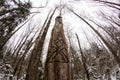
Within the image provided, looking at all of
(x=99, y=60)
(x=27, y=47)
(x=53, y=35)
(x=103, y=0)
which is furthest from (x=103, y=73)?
(x=53, y=35)

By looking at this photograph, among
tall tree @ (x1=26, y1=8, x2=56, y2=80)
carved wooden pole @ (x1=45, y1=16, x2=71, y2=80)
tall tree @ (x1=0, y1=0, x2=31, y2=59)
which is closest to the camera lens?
carved wooden pole @ (x1=45, y1=16, x2=71, y2=80)

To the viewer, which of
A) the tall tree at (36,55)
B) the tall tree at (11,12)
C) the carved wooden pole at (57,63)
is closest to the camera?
the carved wooden pole at (57,63)

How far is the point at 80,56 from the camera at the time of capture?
70.8ft

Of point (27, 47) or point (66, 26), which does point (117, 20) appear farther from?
point (27, 47)

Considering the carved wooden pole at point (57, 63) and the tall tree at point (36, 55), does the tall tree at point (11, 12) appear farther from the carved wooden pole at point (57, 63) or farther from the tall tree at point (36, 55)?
the tall tree at point (36, 55)

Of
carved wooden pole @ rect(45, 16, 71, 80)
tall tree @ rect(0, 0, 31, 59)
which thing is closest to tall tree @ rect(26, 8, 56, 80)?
tall tree @ rect(0, 0, 31, 59)

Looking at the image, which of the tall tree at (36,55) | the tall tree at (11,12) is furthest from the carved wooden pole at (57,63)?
the tall tree at (36,55)

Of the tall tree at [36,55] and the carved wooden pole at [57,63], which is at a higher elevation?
the carved wooden pole at [57,63]

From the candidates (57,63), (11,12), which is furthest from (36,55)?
(57,63)

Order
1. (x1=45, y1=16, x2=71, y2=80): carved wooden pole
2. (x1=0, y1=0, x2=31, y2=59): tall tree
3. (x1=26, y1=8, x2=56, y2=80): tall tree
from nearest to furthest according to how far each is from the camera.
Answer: (x1=45, y1=16, x2=71, y2=80): carved wooden pole < (x1=0, y1=0, x2=31, y2=59): tall tree < (x1=26, y1=8, x2=56, y2=80): tall tree

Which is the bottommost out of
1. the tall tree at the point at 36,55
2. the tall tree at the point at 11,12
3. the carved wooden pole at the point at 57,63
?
the tall tree at the point at 36,55

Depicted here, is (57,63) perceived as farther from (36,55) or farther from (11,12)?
(36,55)

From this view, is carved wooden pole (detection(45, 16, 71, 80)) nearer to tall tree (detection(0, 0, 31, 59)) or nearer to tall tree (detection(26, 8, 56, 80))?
tall tree (detection(0, 0, 31, 59))

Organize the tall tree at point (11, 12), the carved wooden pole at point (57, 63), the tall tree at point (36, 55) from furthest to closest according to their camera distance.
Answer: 1. the tall tree at point (36, 55)
2. the tall tree at point (11, 12)
3. the carved wooden pole at point (57, 63)
